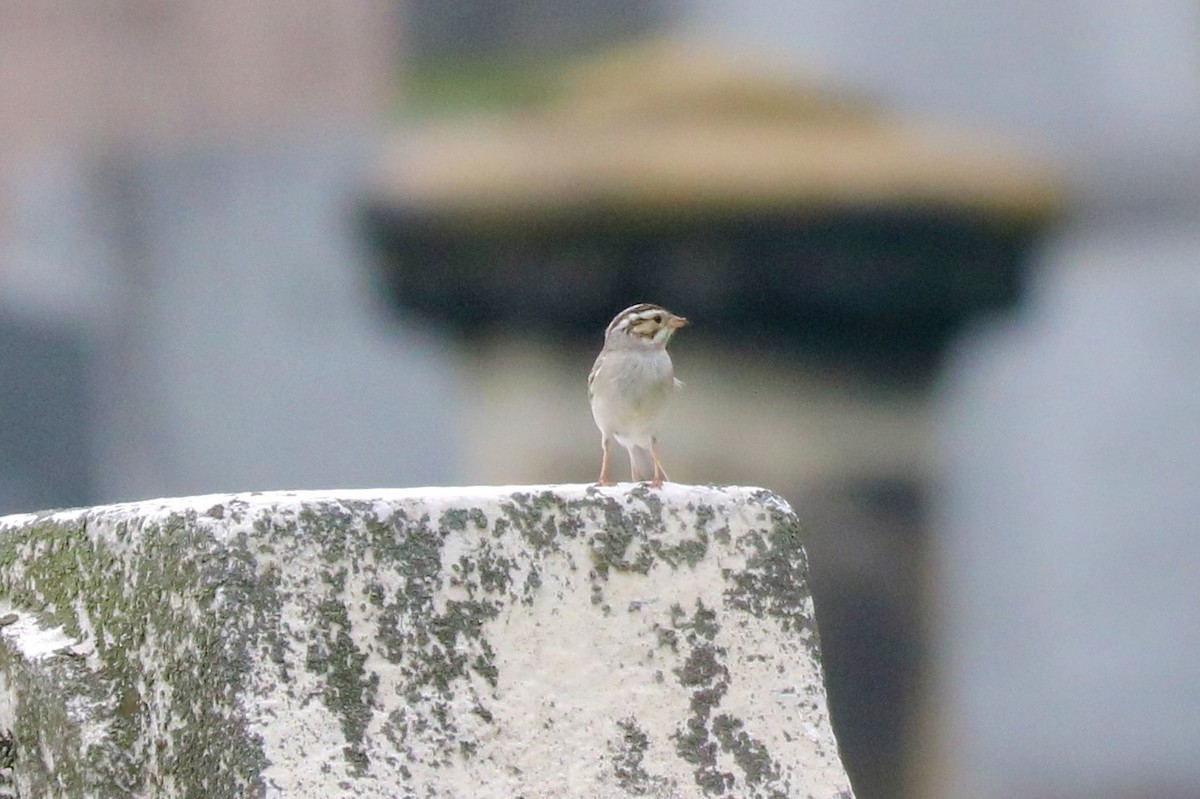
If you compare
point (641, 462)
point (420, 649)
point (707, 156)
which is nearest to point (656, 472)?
point (641, 462)

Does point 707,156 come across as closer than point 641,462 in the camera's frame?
No

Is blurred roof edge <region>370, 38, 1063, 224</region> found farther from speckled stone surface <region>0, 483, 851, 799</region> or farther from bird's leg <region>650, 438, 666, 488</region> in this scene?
speckled stone surface <region>0, 483, 851, 799</region>

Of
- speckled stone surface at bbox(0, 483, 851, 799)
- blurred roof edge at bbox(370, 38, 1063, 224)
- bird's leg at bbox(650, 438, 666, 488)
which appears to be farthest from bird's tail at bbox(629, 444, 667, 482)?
blurred roof edge at bbox(370, 38, 1063, 224)

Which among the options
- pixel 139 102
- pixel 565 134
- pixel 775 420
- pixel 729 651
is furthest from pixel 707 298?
pixel 729 651

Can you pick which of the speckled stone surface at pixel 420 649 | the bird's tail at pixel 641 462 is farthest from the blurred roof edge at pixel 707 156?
the speckled stone surface at pixel 420 649

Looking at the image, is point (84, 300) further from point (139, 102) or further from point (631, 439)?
point (631, 439)

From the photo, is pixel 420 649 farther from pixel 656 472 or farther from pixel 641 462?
pixel 641 462

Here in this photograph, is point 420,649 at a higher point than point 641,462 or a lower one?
lower
